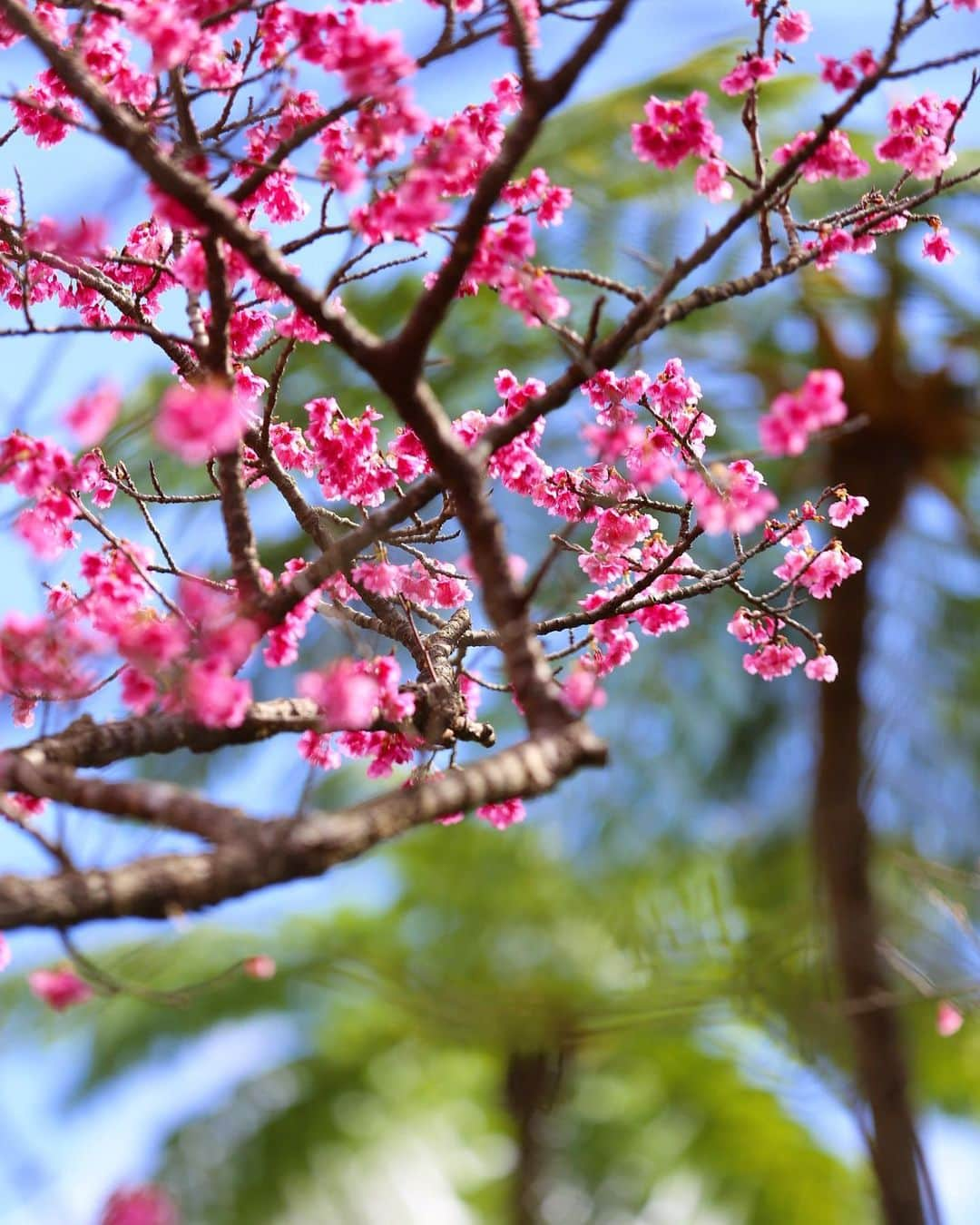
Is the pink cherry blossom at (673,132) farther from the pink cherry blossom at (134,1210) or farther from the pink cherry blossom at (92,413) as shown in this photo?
the pink cherry blossom at (134,1210)

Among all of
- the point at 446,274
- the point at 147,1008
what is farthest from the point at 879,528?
the point at 147,1008

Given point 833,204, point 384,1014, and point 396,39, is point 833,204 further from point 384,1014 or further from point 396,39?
point 384,1014

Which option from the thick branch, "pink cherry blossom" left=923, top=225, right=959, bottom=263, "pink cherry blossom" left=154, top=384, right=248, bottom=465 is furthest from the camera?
"pink cherry blossom" left=923, top=225, right=959, bottom=263

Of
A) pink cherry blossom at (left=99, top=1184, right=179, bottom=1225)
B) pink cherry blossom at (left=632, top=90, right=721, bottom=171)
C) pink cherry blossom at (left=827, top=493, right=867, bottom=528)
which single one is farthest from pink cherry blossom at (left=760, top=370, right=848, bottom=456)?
pink cherry blossom at (left=99, top=1184, right=179, bottom=1225)

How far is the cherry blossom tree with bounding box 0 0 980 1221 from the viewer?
7.70ft

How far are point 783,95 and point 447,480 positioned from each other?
33.8ft

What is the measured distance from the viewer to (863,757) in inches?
369

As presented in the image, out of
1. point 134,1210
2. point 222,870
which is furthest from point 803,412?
point 134,1210

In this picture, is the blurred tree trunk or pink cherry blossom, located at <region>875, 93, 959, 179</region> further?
the blurred tree trunk

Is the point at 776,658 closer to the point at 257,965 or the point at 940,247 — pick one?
the point at 940,247

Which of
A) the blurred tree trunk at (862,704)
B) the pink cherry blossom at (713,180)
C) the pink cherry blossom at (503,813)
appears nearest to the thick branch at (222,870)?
the pink cherry blossom at (503,813)

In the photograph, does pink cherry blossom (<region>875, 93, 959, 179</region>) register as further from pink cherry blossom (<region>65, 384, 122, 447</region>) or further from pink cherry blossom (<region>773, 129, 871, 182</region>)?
pink cherry blossom (<region>65, 384, 122, 447</region>)

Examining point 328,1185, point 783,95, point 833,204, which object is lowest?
point 328,1185

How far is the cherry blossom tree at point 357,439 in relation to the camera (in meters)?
2.35
